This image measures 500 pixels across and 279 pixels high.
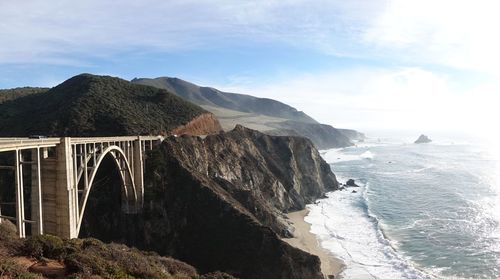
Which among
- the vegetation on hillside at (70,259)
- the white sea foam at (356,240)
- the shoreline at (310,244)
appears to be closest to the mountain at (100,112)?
the shoreline at (310,244)

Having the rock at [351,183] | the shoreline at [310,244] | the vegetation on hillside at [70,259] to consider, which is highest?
the vegetation on hillside at [70,259]

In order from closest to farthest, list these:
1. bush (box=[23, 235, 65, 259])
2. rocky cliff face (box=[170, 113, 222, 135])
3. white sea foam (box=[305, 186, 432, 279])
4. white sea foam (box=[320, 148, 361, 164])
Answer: bush (box=[23, 235, 65, 259])
white sea foam (box=[305, 186, 432, 279])
rocky cliff face (box=[170, 113, 222, 135])
white sea foam (box=[320, 148, 361, 164])

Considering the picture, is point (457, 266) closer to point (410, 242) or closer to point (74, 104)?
point (410, 242)

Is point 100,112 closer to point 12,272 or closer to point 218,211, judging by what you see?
point 218,211

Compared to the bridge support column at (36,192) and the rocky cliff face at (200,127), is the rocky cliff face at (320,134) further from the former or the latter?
the bridge support column at (36,192)

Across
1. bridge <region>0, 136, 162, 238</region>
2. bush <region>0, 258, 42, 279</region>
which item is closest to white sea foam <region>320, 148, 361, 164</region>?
bridge <region>0, 136, 162, 238</region>

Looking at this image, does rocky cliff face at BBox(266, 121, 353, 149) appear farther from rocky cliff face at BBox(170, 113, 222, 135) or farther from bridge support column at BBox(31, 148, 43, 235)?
bridge support column at BBox(31, 148, 43, 235)
